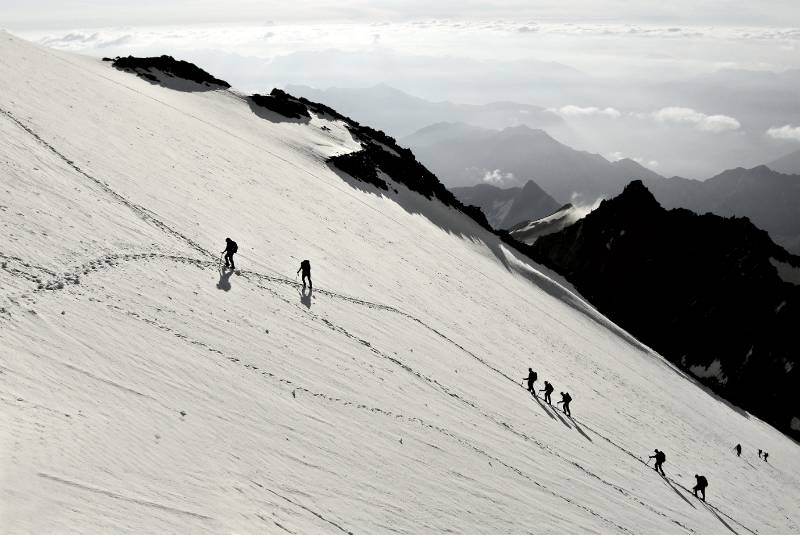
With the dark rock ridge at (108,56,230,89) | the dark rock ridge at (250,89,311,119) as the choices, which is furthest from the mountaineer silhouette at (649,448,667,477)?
the dark rock ridge at (108,56,230,89)

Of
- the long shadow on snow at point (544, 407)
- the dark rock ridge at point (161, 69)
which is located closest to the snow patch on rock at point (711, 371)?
the long shadow on snow at point (544, 407)

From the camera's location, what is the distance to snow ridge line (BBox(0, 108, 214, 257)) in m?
24.0

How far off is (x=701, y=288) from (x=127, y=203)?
119907mm

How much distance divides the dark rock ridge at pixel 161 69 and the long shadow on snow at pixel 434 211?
2129 cm

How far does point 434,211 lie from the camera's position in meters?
57.1

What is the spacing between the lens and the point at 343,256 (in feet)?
105

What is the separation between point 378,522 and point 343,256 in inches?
786

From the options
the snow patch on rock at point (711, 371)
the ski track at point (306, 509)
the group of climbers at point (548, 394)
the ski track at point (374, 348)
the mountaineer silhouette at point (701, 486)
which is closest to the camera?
the ski track at point (306, 509)

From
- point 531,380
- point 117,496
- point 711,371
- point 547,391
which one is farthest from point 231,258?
point 711,371

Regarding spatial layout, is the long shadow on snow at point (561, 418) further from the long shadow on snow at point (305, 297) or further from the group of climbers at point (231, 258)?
the group of climbers at point (231, 258)

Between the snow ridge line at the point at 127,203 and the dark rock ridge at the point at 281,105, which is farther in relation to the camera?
the dark rock ridge at the point at 281,105

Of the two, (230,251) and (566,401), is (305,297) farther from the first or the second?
(566,401)

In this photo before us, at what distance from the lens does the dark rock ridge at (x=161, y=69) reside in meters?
55.2

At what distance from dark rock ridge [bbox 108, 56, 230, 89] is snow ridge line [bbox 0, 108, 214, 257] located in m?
30.6
